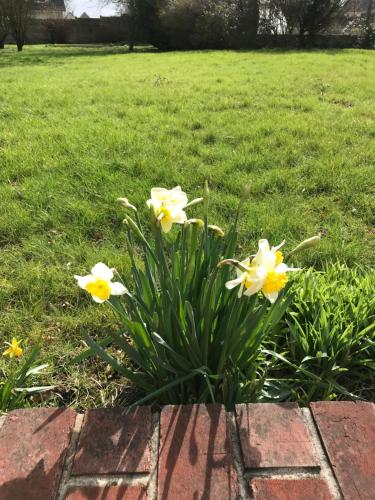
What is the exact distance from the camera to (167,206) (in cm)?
139

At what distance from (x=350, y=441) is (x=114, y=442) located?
689 mm

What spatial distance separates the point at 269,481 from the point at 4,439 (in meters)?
0.77

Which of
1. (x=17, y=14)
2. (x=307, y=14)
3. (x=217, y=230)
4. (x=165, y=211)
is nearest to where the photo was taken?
(x=165, y=211)

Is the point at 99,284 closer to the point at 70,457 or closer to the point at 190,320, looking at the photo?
the point at 190,320

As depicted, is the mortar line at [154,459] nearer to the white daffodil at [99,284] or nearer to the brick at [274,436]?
the brick at [274,436]

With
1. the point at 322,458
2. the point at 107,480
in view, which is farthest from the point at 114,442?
the point at 322,458

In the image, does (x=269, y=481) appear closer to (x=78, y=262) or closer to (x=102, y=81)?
(x=78, y=262)

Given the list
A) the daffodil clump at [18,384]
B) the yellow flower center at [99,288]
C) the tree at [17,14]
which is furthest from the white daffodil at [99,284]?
the tree at [17,14]

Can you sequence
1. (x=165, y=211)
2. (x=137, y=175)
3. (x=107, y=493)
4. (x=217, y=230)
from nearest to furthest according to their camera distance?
(x=107, y=493), (x=165, y=211), (x=217, y=230), (x=137, y=175)

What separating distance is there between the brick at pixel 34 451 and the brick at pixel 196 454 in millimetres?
290

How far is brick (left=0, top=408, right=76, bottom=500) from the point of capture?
45.3 inches

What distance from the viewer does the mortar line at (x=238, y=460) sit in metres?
1.15

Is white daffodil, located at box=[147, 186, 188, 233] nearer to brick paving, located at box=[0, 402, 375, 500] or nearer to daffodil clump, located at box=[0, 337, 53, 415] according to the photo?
brick paving, located at box=[0, 402, 375, 500]

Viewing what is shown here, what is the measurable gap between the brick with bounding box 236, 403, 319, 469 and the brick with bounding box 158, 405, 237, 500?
0.06 meters
